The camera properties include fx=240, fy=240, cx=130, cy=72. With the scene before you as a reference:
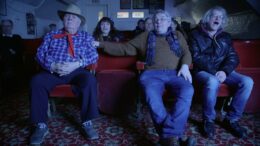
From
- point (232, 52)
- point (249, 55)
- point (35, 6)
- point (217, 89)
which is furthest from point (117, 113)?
point (35, 6)

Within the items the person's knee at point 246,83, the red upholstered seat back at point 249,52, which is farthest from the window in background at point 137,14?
the person's knee at point 246,83

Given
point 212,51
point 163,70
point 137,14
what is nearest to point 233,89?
point 212,51

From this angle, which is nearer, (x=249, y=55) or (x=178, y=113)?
(x=178, y=113)

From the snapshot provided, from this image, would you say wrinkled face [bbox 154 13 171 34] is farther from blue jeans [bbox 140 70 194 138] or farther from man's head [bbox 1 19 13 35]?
man's head [bbox 1 19 13 35]

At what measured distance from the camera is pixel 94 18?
29.4 feet

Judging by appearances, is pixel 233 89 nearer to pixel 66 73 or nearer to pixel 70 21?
pixel 66 73

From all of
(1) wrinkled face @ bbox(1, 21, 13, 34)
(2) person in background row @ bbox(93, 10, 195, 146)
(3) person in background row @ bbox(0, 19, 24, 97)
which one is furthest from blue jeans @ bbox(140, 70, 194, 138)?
(1) wrinkled face @ bbox(1, 21, 13, 34)

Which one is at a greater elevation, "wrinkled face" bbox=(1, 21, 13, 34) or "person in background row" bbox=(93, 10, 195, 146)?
"wrinkled face" bbox=(1, 21, 13, 34)

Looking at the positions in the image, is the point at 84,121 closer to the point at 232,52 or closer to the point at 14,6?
the point at 232,52

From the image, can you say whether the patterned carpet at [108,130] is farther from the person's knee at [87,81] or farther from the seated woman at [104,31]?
the seated woman at [104,31]

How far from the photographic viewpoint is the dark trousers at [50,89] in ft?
6.38

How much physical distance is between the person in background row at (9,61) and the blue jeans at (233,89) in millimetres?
2607

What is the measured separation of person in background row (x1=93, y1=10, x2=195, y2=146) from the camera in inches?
71.3

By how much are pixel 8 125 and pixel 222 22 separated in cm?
228
